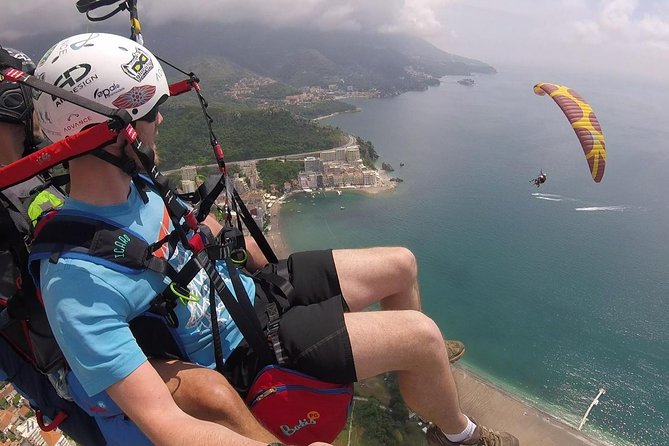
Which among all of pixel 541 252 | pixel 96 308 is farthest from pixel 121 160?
pixel 541 252

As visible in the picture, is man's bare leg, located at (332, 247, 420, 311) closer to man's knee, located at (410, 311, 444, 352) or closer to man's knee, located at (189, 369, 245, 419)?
man's knee, located at (410, 311, 444, 352)

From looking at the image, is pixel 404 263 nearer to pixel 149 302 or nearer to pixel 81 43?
pixel 149 302

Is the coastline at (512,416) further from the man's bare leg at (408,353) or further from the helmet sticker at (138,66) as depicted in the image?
the helmet sticker at (138,66)

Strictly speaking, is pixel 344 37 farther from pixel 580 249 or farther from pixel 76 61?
pixel 76 61

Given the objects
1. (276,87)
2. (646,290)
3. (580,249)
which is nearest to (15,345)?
(646,290)

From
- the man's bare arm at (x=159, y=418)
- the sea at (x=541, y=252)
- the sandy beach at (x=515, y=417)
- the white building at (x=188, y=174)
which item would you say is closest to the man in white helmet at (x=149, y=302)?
the man's bare arm at (x=159, y=418)

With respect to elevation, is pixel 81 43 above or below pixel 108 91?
above
